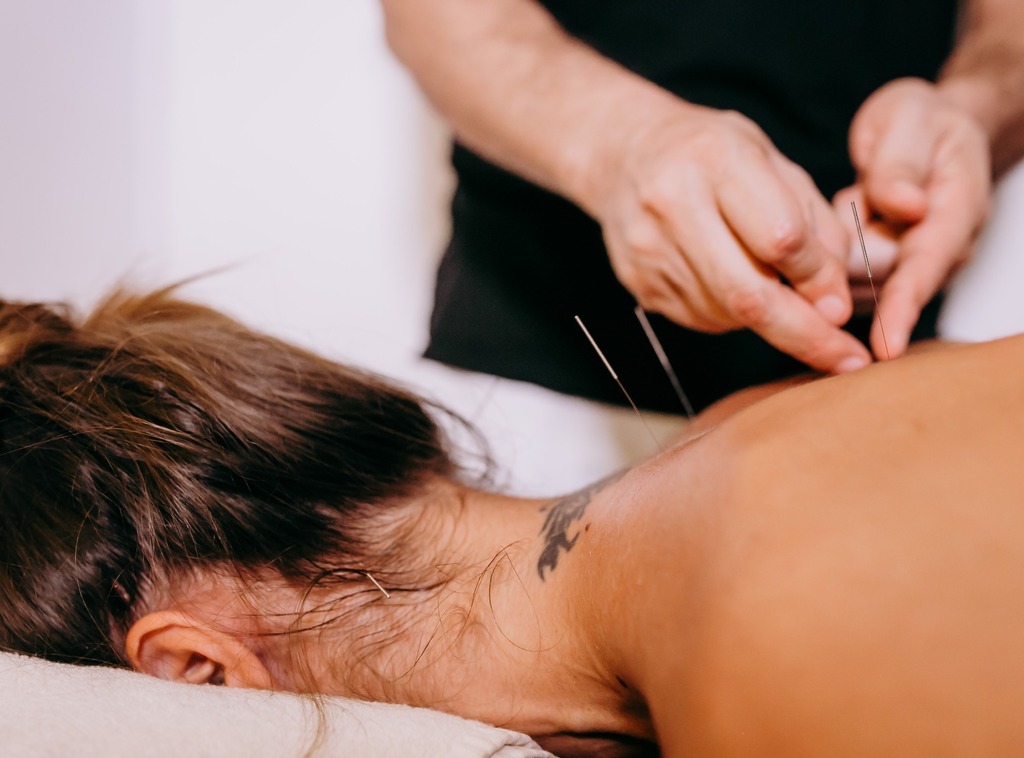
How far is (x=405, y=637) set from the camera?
70cm

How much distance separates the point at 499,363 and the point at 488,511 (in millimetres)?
376

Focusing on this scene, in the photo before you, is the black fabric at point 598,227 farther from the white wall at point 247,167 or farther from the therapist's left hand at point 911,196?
the white wall at point 247,167

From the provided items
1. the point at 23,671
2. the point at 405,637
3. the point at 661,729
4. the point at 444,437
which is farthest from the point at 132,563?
the point at 661,729

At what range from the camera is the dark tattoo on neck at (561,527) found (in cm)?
66

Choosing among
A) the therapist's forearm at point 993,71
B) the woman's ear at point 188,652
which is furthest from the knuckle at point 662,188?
the woman's ear at point 188,652

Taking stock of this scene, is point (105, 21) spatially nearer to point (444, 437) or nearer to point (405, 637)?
point (444, 437)

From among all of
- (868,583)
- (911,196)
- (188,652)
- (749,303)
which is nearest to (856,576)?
(868,583)

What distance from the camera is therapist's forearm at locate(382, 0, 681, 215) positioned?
30.5 inches

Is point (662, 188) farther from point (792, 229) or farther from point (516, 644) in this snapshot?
point (516, 644)

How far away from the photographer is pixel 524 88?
846mm

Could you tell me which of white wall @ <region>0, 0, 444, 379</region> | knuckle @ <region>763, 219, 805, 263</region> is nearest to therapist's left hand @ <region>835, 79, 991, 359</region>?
knuckle @ <region>763, 219, 805, 263</region>

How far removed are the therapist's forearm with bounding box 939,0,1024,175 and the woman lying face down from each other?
0.50 m

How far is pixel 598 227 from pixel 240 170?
787mm

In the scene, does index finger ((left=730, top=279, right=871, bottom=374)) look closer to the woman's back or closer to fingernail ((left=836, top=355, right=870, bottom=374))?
fingernail ((left=836, top=355, right=870, bottom=374))
